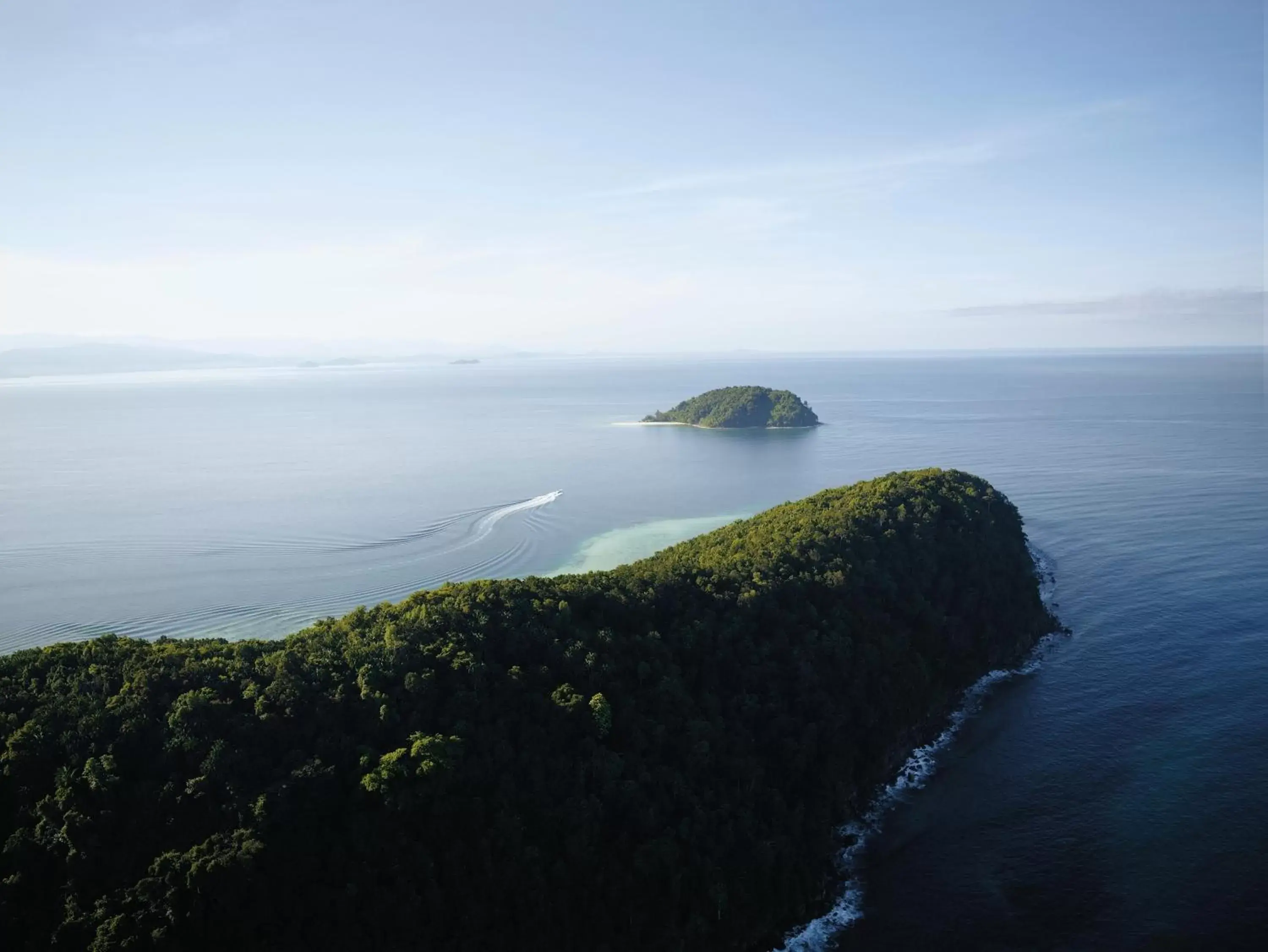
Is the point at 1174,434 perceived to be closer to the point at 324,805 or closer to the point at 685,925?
the point at 685,925

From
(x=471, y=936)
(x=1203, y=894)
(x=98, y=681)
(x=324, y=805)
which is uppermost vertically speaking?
(x=98, y=681)

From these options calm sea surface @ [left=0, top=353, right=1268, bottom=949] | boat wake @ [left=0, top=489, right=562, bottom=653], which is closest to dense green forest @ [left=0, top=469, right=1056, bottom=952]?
calm sea surface @ [left=0, top=353, right=1268, bottom=949]

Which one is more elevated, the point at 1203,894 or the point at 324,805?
the point at 324,805

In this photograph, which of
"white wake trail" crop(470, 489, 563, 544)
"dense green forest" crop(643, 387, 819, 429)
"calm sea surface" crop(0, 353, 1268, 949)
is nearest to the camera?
"calm sea surface" crop(0, 353, 1268, 949)

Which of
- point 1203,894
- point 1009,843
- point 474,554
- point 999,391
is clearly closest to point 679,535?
point 474,554

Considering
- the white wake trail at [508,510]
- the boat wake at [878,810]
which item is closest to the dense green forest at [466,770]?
the boat wake at [878,810]

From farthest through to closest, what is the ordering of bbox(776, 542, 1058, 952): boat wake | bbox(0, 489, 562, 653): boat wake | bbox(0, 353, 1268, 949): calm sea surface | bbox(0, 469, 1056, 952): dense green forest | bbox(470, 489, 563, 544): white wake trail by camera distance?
bbox(470, 489, 563, 544): white wake trail
bbox(0, 489, 562, 653): boat wake
bbox(0, 353, 1268, 949): calm sea surface
bbox(776, 542, 1058, 952): boat wake
bbox(0, 469, 1056, 952): dense green forest

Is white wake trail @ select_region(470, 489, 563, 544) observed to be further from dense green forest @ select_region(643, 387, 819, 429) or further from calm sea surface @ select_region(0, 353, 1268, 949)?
dense green forest @ select_region(643, 387, 819, 429)

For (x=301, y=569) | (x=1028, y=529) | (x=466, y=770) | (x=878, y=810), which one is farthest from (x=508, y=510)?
(x=466, y=770)
